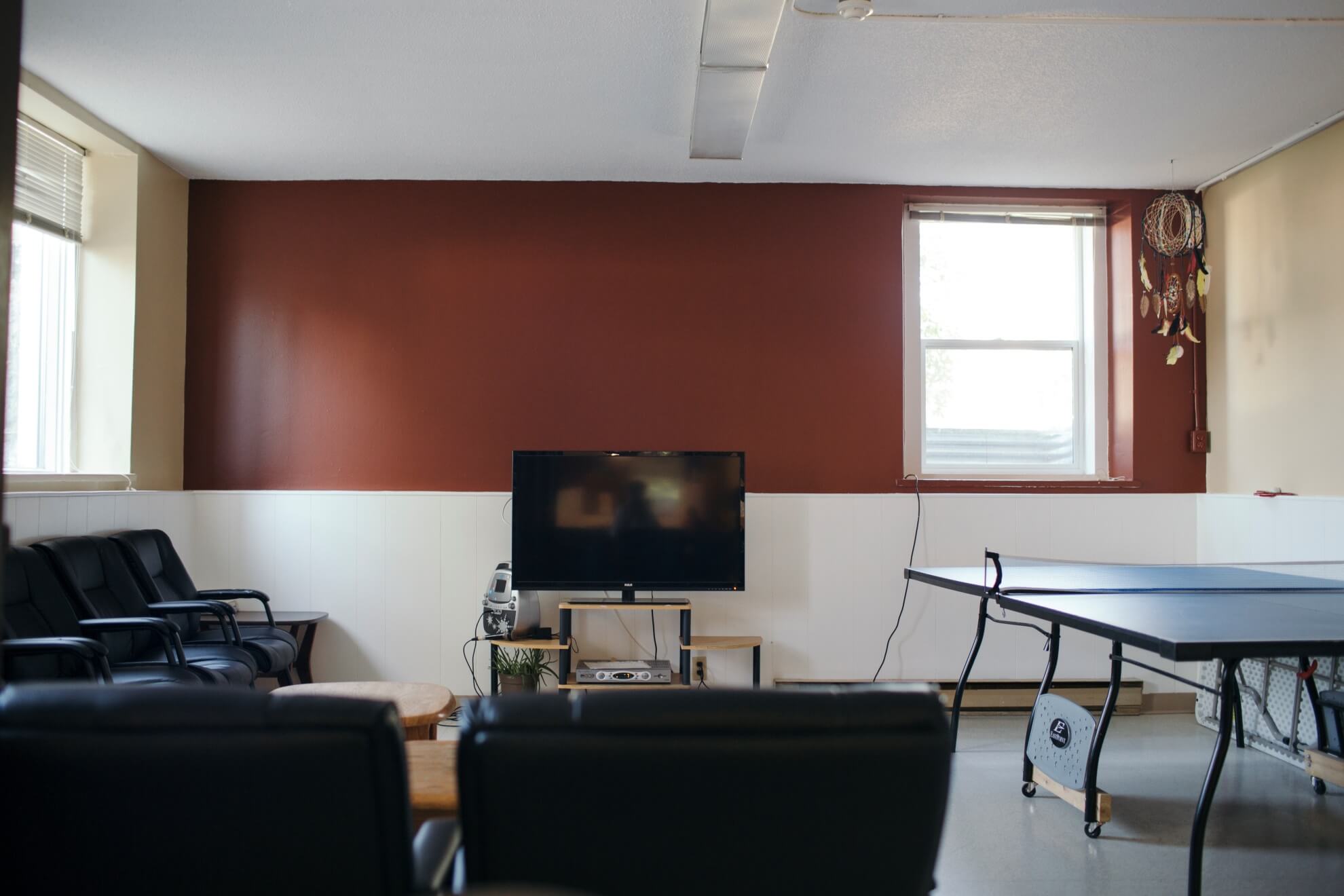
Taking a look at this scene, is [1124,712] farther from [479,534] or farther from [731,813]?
[731,813]

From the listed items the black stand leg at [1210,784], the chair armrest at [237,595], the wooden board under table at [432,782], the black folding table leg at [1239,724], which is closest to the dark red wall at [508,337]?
the chair armrest at [237,595]

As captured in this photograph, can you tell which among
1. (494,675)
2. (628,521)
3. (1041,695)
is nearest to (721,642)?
(628,521)

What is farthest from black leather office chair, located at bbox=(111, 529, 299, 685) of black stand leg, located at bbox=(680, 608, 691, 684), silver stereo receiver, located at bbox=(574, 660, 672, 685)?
black stand leg, located at bbox=(680, 608, 691, 684)

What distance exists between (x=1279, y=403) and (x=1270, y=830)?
2130 millimetres

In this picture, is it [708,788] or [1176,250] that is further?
[1176,250]

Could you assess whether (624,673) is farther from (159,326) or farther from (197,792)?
(197,792)

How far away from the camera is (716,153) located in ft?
13.6

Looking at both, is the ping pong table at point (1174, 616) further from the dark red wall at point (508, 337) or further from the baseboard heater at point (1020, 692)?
the dark red wall at point (508, 337)

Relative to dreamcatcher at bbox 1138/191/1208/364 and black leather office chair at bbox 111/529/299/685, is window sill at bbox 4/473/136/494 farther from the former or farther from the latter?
dreamcatcher at bbox 1138/191/1208/364

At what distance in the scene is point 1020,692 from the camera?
4.62 m

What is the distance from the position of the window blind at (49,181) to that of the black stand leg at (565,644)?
275 cm

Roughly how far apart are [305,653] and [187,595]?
0.62m

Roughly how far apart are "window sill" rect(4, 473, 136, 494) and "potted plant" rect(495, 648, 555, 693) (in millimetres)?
1852

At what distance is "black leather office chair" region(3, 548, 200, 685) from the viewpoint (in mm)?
2852
